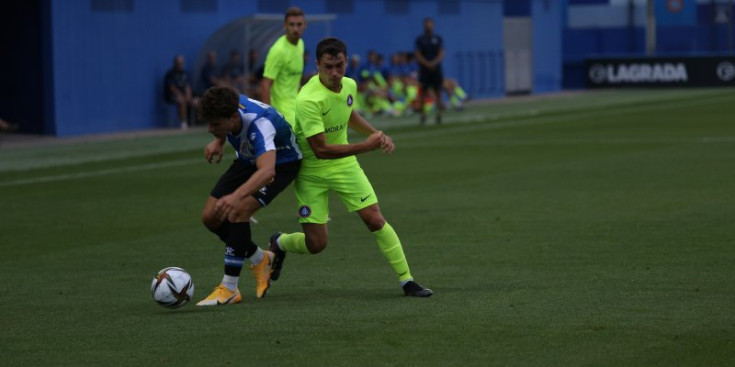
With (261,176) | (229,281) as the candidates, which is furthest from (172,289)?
(261,176)

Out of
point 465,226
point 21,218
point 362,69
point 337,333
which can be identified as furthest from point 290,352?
point 362,69

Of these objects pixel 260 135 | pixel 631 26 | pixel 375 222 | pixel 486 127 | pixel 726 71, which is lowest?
pixel 486 127

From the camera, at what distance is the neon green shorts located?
9531 mm

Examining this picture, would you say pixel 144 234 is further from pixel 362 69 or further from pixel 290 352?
pixel 362 69

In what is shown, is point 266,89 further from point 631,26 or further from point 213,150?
point 631,26

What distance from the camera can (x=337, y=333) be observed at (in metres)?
8.21

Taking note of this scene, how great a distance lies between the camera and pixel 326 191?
9.65 metres

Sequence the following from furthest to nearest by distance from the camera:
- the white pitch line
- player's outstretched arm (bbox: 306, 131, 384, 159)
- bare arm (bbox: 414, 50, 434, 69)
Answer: bare arm (bbox: 414, 50, 434, 69), the white pitch line, player's outstretched arm (bbox: 306, 131, 384, 159)

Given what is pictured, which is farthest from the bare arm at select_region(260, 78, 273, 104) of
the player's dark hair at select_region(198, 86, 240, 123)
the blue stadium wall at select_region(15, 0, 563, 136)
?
the blue stadium wall at select_region(15, 0, 563, 136)

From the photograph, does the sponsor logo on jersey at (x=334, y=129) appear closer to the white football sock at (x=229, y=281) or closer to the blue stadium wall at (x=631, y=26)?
the white football sock at (x=229, y=281)

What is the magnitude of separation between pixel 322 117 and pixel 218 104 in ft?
3.31

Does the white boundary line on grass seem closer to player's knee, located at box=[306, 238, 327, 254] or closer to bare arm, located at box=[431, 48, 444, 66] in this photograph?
bare arm, located at box=[431, 48, 444, 66]

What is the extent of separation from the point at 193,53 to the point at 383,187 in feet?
55.7

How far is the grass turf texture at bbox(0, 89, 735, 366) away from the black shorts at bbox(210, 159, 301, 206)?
28.9 inches
